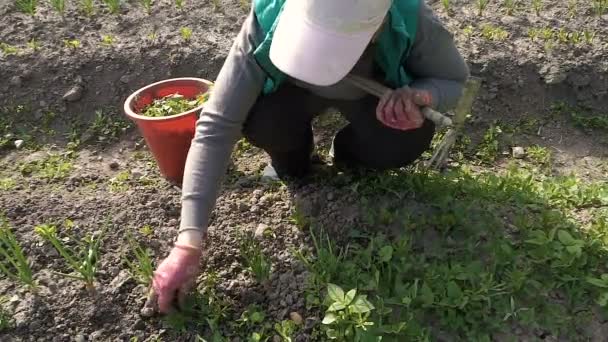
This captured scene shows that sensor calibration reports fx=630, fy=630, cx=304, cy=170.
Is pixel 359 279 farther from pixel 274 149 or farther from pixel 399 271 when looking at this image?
pixel 274 149

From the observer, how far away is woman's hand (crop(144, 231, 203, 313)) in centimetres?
170

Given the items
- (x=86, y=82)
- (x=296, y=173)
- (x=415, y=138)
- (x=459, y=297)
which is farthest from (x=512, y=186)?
(x=86, y=82)

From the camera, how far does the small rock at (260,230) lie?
2.14 m

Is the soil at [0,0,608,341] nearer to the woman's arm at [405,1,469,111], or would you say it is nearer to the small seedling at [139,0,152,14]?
the small seedling at [139,0,152,14]

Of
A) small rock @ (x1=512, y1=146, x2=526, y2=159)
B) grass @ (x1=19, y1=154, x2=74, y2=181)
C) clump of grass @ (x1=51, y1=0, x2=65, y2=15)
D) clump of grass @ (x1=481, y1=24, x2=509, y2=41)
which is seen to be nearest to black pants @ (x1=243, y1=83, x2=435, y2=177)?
small rock @ (x1=512, y1=146, x2=526, y2=159)

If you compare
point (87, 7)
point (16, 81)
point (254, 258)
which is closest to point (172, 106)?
point (254, 258)

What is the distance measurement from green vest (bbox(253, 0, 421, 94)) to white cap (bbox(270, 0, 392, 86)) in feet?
0.74

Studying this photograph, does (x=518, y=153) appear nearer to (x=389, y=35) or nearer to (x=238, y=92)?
(x=389, y=35)

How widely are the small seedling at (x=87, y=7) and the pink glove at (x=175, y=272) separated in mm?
2082

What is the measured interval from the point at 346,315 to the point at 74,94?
194cm

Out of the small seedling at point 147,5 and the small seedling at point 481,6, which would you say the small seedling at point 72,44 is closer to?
the small seedling at point 147,5

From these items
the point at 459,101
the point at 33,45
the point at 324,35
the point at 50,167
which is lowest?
the point at 50,167

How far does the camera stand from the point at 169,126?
2.33 meters

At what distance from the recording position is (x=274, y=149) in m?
2.29
